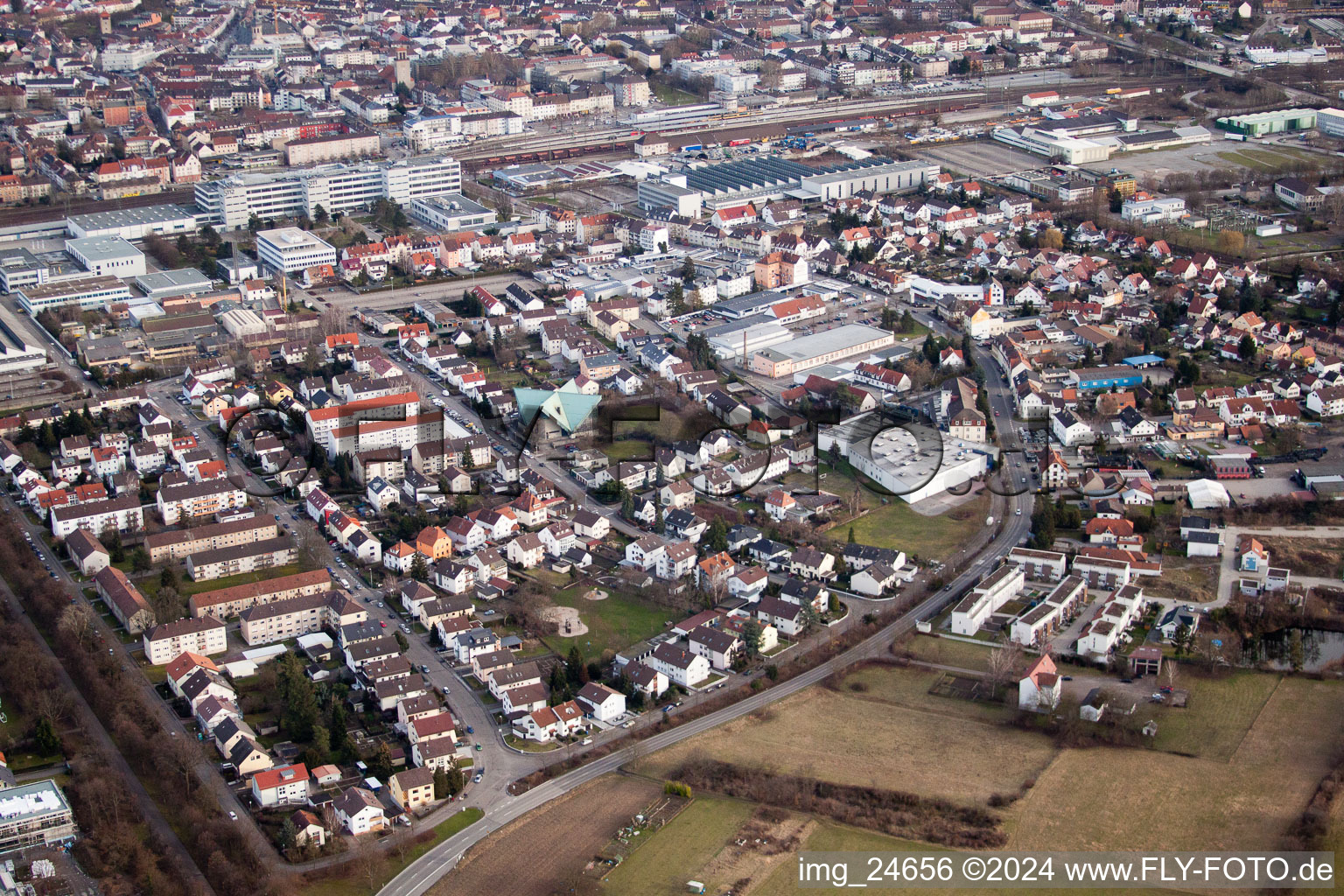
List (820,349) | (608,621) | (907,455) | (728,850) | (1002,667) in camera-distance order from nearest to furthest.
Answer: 1. (728,850)
2. (1002,667)
3. (608,621)
4. (907,455)
5. (820,349)

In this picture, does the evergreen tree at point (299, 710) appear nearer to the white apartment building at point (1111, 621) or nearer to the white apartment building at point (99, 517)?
the white apartment building at point (99, 517)

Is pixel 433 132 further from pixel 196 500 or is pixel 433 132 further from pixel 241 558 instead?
pixel 241 558

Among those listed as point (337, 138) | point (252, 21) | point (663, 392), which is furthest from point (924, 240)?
point (252, 21)

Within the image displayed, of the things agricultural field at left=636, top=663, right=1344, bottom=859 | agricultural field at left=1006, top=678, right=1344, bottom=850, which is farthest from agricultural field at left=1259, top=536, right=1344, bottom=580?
agricultural field at left=1006, top=678, right=1344, bottom=850

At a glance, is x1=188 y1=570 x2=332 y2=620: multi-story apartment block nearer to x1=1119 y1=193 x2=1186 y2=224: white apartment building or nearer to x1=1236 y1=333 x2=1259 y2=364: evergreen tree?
x1=1236 y1=333 x2=1259 y2=364: evergreen tree

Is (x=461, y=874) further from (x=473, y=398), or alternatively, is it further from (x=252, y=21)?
(x=252, y=21)

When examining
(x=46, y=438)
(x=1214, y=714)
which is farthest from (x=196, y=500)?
(x=1214, y=714)
